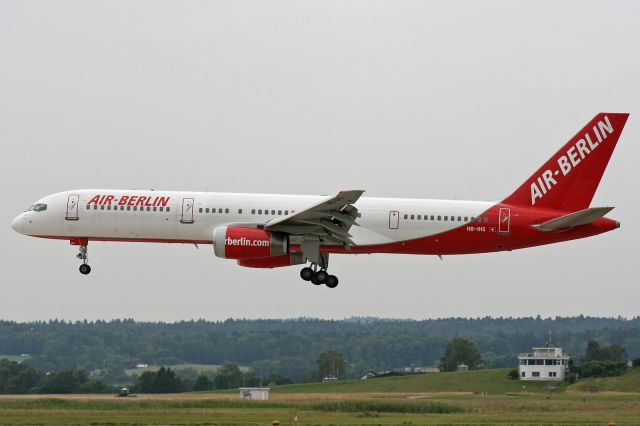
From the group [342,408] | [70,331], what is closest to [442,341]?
[70,331]

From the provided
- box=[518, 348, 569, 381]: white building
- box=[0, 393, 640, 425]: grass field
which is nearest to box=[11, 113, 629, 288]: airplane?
box=[0, 393, 640, 425]: grass field

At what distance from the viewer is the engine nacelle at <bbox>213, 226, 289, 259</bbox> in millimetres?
58438

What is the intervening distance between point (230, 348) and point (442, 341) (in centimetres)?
4036

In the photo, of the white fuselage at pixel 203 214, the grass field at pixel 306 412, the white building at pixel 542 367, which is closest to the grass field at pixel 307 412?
the grass field at pixel 306 412

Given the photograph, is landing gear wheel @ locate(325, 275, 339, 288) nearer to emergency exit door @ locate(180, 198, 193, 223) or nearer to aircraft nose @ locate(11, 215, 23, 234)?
emergency exit door @ locate(180, 198, 193, 223)

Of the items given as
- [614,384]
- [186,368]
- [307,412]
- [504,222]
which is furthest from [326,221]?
[186,368]

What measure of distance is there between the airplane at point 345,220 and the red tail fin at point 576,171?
6 cm

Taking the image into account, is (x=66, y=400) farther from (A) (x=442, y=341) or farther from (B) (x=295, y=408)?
(A) (x=442, y=341)

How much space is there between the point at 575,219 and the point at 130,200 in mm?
25291

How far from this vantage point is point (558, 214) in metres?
61.0

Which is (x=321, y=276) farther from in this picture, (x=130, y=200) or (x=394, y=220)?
(x=130, y=200)

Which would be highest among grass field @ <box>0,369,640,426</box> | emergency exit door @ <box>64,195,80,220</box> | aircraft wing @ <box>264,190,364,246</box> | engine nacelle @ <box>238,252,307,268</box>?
emergency exit door @ <box>64,195,80,220</box>

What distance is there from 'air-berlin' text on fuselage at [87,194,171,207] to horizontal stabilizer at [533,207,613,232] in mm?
21494

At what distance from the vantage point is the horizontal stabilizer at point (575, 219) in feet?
188
